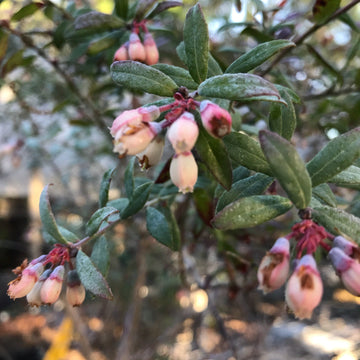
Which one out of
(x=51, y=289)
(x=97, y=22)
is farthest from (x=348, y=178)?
(x=97, y=22)

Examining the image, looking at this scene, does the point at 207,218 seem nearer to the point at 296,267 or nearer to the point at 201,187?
the point at 201,187

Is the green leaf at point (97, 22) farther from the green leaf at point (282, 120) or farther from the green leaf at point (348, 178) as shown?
the green leaf at point (348, 178)

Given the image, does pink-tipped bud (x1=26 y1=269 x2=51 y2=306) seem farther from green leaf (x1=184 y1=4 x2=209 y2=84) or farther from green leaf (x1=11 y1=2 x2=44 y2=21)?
green leaf (x1=11 y1=2 x2=44 y2=21)

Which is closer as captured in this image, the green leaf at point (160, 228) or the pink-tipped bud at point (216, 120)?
the pink-tipped bud at point (216, 120)

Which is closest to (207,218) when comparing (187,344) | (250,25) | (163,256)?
(250,25)

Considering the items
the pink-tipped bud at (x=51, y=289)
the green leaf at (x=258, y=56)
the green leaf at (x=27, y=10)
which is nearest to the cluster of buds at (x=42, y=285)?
the pink-tipped bud at (x=51, y=289)
